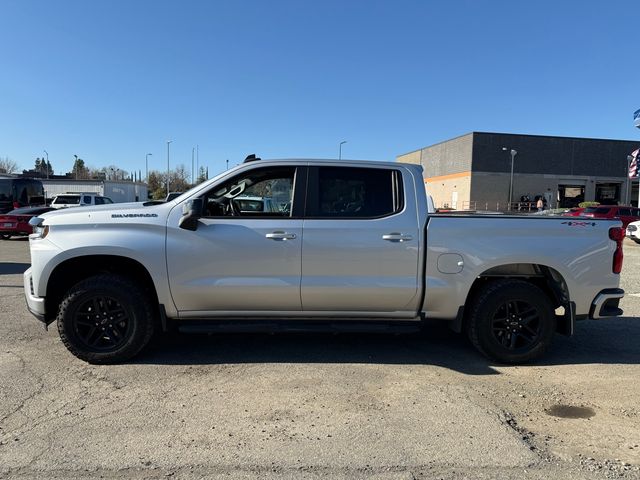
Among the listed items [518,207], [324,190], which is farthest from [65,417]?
[518,207]

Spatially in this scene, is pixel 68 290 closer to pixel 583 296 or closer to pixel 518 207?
pixel 583 296

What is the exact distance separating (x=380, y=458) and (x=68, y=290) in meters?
3.45

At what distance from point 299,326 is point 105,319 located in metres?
1.87

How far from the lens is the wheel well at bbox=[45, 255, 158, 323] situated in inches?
193

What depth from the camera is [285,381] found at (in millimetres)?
4527

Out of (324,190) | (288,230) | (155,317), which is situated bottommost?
(155,317)

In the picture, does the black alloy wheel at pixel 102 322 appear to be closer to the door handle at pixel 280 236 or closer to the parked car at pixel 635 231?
the door handle at pixel 280 236

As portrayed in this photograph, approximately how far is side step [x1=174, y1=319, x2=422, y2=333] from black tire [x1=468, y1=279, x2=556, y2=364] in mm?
658

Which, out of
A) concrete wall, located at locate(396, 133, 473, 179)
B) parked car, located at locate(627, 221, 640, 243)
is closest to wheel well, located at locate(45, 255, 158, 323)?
parked car, located at locate(627, 221, 640, 243)

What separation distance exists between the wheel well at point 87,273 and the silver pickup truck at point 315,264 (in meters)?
0.01

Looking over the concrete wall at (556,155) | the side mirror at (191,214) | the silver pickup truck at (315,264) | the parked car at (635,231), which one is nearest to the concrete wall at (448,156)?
the concrete wall at (556,155)

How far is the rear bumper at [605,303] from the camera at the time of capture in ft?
16.5

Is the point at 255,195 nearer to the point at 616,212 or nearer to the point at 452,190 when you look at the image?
the point at 616,212

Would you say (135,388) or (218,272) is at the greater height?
(218,272)
